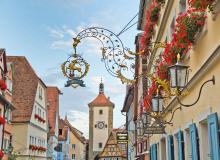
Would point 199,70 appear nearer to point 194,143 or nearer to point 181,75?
point 181,75

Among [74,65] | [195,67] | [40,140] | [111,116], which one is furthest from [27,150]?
[111,116]

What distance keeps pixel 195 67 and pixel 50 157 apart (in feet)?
133

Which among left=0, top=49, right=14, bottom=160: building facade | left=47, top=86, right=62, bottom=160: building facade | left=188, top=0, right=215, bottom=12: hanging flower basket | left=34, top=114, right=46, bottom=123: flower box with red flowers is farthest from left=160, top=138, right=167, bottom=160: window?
left=47, top=86, right=62, bottom=160: building facade

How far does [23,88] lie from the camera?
3678 cm

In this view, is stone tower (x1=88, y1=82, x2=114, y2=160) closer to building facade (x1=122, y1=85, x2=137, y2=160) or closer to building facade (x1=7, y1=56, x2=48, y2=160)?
building facade (x1=122, y1=85, x2=137, y2=160)

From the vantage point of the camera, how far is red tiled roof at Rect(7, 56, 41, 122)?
3478 centimetres

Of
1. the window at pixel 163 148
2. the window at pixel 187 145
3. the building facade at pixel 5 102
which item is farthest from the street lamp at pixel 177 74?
the building facade at pixel 5 102

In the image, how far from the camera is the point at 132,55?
33.5 ft

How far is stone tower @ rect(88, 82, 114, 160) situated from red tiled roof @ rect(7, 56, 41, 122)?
145 ft

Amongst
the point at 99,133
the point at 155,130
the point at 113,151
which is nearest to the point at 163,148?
the point at 155,130

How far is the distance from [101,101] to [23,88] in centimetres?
5061

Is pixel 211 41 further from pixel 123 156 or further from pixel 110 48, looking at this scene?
pixel 123 156

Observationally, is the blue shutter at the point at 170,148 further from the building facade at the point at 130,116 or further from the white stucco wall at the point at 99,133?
the white stucco wall at the point at 99,133

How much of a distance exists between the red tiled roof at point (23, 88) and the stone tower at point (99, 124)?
44057 millimetres
